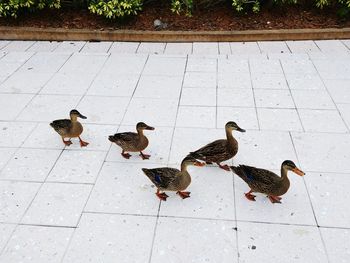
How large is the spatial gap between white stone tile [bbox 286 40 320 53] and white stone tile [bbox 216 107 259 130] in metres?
2.97

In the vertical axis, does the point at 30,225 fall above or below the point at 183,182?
below

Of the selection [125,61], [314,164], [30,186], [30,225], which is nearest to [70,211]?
[30,225]

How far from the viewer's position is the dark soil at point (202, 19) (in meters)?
8.80

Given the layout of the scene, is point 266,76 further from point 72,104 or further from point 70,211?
point 70,211

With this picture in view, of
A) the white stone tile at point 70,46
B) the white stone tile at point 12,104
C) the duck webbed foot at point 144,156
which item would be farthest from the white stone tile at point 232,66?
the white stone tile at point 12,104

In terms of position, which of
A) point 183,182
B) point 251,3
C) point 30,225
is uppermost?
point 251,3

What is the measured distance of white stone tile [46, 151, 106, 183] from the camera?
4.61 metres

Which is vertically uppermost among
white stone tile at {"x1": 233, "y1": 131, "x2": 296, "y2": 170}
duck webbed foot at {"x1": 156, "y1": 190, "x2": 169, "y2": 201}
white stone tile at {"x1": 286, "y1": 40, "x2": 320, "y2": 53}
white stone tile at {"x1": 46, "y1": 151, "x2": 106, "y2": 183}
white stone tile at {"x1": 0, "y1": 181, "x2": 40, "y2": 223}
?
white stone tile at {"x1": 286, "y1": 40, "x2": 320, "y2": 53}

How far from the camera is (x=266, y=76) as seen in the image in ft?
23.1

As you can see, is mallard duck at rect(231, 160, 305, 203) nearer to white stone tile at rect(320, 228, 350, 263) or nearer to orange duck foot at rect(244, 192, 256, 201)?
orange duck foot at rect(244, 192, 256, 201)

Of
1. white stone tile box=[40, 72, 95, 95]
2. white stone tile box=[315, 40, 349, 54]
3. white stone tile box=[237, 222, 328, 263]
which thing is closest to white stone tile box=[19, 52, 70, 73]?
white stone tile box=[40, 72, 95, 95]

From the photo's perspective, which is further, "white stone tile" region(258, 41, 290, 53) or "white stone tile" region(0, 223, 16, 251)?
"white stone tile" region(258, 41, 290, 53)

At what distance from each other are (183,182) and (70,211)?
1381mm

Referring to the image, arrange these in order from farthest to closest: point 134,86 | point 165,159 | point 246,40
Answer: point 246,40 → point 134,86 → point 165,159
